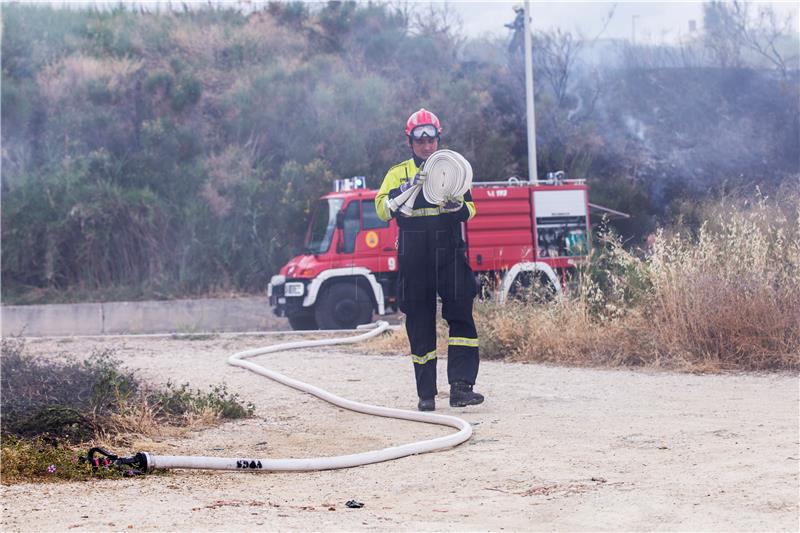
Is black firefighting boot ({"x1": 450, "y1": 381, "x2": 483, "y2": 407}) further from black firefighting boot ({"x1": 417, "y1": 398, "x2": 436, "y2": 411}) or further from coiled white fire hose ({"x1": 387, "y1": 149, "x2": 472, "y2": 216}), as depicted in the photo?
coiled white fire hose ({"x1": 387, "y1": 149, "x2": 472, "y2": 216})

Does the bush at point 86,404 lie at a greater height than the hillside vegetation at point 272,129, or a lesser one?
lesser

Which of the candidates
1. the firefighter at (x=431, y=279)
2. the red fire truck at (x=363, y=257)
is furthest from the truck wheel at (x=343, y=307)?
the firefighter at (x=431, y=279)

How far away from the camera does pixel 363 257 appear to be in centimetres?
1570

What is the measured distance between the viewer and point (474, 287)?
24.3 feet

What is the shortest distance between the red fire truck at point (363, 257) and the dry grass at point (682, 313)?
16.1 ft

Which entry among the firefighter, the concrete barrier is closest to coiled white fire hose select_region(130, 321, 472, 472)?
the firefighter

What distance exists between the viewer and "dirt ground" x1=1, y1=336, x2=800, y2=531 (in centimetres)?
422

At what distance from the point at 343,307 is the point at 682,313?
24.0 ft

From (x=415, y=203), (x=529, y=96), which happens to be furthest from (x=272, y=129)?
(x=415, y=203)

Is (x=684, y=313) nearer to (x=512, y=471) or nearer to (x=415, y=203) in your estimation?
(x=415, y=203)

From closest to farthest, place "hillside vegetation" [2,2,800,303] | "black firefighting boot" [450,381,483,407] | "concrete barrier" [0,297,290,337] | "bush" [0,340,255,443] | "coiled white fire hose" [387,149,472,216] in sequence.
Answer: "bush" [0,340,255,443] < "coiled white fire hose" [387,149,472,216] < "black firefighting boot" [450,381,483,407] < "concrete barrier" [0,297,290,337] < "hillside vegetation" [2,2,800,303]

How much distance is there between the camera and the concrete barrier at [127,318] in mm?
16906

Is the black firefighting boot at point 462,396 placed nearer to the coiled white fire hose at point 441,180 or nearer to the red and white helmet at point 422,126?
the coiled white fire hose at point 441,180

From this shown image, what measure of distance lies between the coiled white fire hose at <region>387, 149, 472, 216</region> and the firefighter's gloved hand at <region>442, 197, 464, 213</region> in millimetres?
51
